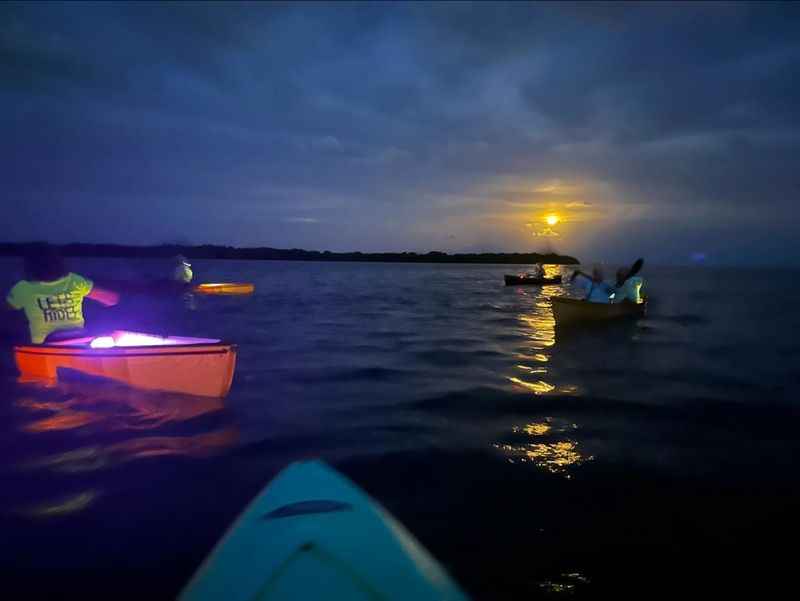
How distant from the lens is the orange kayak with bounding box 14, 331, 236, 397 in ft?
29.0

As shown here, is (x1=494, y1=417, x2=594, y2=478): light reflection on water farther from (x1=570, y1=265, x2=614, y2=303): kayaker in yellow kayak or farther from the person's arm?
(x1=570, y1=265, x2=614, y2=303): kayaker in yellow kayak

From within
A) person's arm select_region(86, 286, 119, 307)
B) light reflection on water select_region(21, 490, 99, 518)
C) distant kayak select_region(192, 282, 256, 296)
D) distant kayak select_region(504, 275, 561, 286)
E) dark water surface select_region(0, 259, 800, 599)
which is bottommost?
light reflection on water select_region(21, 490, 99, 518)

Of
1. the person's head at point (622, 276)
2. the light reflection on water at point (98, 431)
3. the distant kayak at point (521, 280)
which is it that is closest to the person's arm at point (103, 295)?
the light reflection on water at point (98, 431)

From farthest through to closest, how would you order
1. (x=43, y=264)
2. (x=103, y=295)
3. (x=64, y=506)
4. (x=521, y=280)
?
(x=521, y=280)
(x=103, y=295)
(x=43, y=264)
(x=64, y=506)

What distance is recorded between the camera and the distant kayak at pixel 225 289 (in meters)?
35.1

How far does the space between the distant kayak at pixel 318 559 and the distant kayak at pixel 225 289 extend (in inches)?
1328

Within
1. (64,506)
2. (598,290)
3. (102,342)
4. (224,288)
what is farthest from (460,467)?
(224,288)

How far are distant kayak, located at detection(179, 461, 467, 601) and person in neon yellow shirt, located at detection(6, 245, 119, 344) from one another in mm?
7136

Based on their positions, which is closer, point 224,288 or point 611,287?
point 611,287

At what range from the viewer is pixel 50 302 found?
9.52m

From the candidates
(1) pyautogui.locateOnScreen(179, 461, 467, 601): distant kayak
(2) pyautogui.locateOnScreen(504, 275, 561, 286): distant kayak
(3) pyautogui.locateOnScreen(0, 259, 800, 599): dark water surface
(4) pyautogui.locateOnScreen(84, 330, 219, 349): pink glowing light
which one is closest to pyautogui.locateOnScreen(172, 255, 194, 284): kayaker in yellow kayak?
(3) pyautogui.locateOnScreen(0, 259, 800, 599): dark water surface

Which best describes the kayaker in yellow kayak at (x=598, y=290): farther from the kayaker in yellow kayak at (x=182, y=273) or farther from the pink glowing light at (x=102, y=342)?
the kayaker in yellow kayak at (x=182, y=273)

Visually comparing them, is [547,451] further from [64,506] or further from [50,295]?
[50,295]

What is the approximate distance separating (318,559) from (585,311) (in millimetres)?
17411
